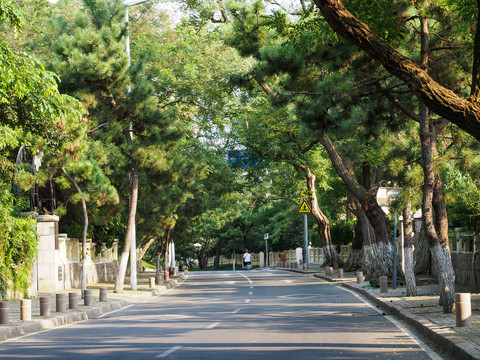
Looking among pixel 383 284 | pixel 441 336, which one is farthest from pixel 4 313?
pixel 383 284

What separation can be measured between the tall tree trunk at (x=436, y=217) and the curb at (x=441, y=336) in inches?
37.8

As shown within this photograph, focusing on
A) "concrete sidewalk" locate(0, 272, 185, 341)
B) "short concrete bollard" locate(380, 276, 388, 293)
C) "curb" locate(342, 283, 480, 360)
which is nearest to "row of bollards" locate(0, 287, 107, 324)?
"concrete sidewalk" locate(0, 272, 185, 341)

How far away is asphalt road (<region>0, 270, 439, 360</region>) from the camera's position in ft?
34.8

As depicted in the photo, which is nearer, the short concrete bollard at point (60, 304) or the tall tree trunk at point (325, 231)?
the short concrete bollard at point (60, 304)

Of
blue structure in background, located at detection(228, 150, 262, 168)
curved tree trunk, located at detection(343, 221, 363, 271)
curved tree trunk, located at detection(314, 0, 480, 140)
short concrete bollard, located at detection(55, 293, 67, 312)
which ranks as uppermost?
blue structure in background, located at detection(228, 150, 262, 168)

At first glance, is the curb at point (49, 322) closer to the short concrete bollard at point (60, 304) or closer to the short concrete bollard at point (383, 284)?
the short concrete bollard at point (60, 304)

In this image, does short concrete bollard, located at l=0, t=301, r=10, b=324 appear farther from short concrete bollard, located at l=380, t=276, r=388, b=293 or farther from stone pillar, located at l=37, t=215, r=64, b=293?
stone pillar, located at l=37, t=215, r=64, b=293

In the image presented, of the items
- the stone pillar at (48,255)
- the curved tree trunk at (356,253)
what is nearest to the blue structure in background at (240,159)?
the curved tree trunk at (356,253)

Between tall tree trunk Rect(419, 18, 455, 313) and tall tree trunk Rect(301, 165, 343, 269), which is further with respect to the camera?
tall tree trunk Rect(301, 165, 343, 269)

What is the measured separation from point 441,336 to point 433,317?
10.4ft

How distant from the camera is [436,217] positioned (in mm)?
16141

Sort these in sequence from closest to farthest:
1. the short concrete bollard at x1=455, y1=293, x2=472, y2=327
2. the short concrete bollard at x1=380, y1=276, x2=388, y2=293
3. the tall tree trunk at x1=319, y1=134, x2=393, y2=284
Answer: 1. the short concrete bollard at x1=455, y1=293, x2=472, y2=327
2. the short concrete bollard at x1=380, y1=276, x2=388, y2=293
3. the tall tree trunk at x1=319, y1=134, x2=393, y2=284

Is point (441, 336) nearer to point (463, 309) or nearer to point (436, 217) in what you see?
point (463, 309)

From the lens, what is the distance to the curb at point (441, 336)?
31.1 feet
